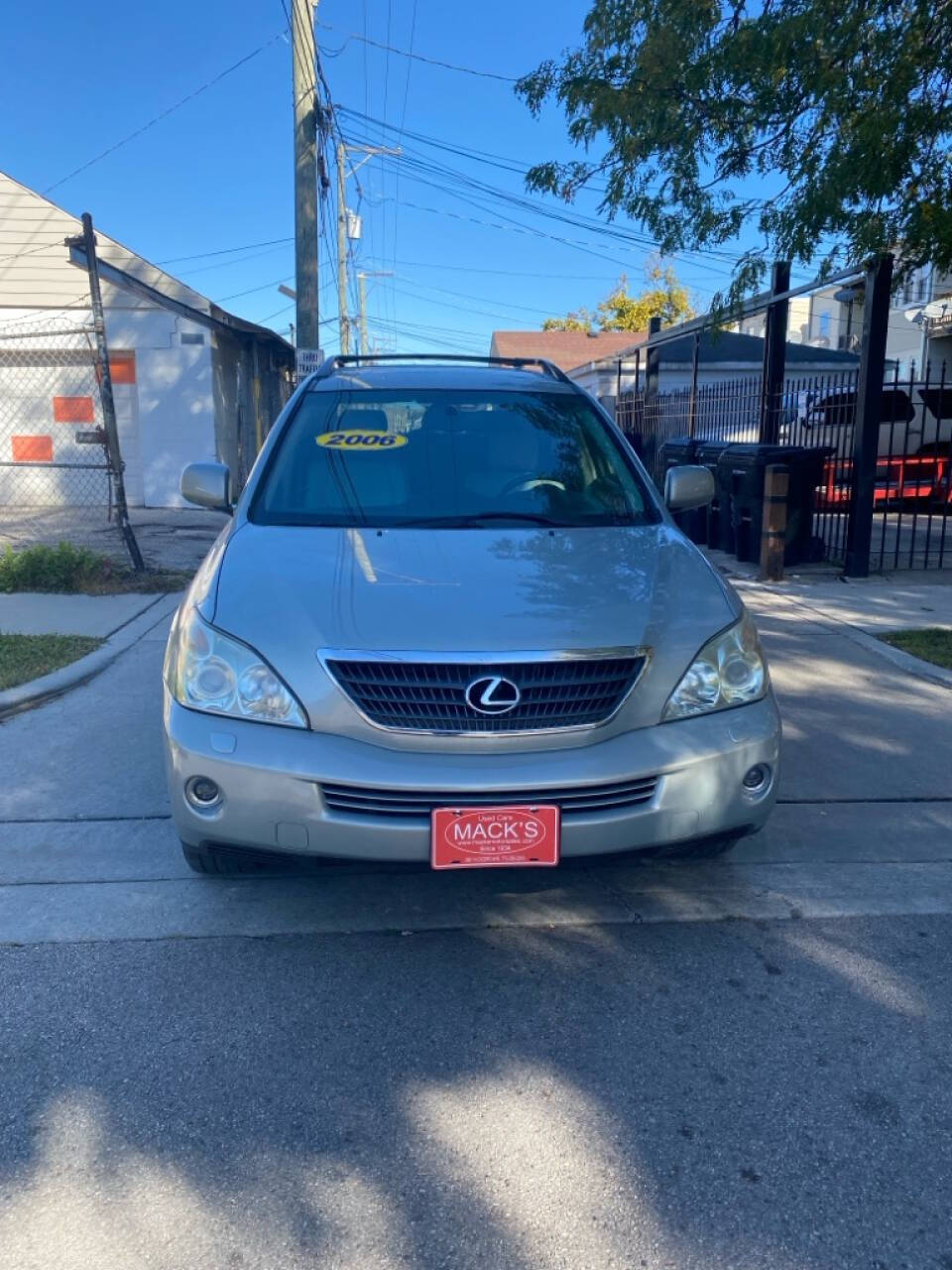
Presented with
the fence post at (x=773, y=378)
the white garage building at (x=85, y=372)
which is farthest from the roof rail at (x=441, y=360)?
the white garage building at (x=85, y=372)

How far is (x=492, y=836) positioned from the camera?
3.15 meters

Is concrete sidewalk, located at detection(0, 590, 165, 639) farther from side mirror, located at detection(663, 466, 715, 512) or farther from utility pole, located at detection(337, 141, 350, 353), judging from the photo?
utility pole, located at detection(337, 141, 350, 353)

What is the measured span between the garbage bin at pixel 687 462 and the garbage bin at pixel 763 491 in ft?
4.31

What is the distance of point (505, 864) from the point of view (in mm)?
3182

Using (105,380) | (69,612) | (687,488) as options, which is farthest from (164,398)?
(687,488)

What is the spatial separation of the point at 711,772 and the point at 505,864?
697 mm

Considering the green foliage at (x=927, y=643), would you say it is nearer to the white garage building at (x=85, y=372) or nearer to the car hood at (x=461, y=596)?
the car hood at (x=461, y=596)

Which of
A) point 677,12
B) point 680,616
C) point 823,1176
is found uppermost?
point 677,12

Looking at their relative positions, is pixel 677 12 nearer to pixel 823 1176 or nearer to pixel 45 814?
pixel 45 814

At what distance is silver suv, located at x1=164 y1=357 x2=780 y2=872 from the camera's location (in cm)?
315

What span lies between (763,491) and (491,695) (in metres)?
8.06

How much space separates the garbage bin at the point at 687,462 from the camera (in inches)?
512

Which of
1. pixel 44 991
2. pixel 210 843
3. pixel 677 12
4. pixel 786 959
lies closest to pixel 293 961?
pixel 210 843

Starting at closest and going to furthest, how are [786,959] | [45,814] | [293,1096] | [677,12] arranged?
[293,1096] → [786,959] → [45,814] → [677,12]
